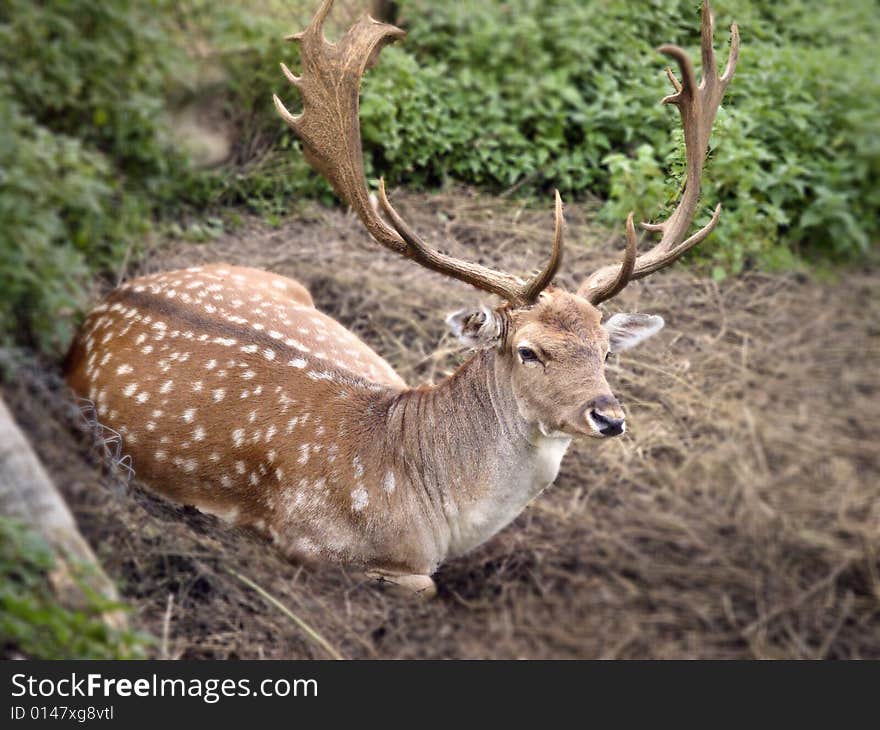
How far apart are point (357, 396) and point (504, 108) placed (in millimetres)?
3244

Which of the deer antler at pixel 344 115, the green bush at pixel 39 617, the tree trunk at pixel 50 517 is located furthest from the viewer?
the deer antler at pixel 344 115

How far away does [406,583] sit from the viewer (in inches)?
166

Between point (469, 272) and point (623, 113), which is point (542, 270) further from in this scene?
point (623, 113)

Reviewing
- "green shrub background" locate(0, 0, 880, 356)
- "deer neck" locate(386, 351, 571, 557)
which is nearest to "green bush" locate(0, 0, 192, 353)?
"green shrub background" locate(0, 0, 880, 356)

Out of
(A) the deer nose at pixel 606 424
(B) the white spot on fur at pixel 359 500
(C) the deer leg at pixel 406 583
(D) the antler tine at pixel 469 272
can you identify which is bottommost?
(C) the deer leg at pixel 406 583

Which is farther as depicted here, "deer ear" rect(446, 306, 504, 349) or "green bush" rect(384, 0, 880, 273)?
"green bush" rect(384, 0, 880, 273)

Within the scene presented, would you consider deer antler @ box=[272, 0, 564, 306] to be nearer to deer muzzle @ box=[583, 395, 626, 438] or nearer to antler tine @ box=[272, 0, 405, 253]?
antler tine @ box=[272, 0, 405, 253]

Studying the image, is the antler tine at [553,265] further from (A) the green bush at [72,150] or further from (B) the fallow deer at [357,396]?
(A) the green bush at [72,150]

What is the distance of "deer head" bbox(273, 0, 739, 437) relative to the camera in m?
3.85

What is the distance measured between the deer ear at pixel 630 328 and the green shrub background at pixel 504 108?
1230 millimetres

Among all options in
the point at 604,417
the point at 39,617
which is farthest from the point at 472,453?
the point at 39,617

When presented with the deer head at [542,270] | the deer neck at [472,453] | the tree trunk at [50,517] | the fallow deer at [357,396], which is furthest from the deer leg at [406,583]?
the tree trunk at [50,517]

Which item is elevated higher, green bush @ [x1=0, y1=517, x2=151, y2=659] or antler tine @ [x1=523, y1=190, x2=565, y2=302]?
antler tine @ [x1=523, y1=190, x2=565, y2=302]

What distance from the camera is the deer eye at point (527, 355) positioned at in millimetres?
3969
